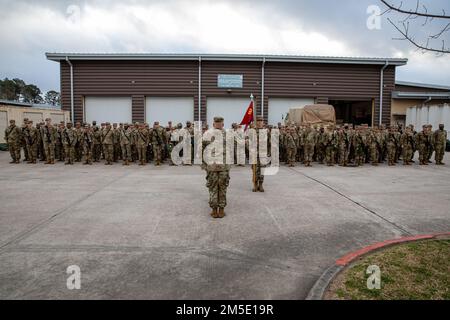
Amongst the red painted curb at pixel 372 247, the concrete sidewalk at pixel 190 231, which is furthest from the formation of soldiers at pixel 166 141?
the red painted curb at pixel 372 247

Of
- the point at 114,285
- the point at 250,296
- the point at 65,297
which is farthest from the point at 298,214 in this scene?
the point at 65,297

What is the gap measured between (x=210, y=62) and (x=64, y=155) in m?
10.3

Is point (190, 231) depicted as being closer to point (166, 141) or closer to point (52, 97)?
point (166, 141)

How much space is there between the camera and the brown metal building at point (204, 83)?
70.7ft

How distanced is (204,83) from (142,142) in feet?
25.8

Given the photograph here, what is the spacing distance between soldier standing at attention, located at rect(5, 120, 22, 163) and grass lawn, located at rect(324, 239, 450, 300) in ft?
50.5

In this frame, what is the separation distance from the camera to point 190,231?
6.04 metres

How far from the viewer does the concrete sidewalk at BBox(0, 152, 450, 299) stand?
408cm

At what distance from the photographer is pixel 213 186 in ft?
Result: 22.8

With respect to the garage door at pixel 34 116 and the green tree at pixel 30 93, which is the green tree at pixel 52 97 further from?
the garage door at pixel 34 116

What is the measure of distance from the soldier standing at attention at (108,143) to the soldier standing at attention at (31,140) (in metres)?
3.04

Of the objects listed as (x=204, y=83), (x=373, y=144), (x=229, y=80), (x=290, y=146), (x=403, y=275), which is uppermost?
(x=229, y=80)

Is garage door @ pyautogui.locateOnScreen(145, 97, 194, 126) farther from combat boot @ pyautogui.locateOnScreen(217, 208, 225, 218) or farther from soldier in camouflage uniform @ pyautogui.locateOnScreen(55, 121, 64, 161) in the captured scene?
combat boot @ pyautogui.locateOnScreen(217, 208, 225, 218)

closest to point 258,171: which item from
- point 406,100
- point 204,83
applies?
point 204,83
